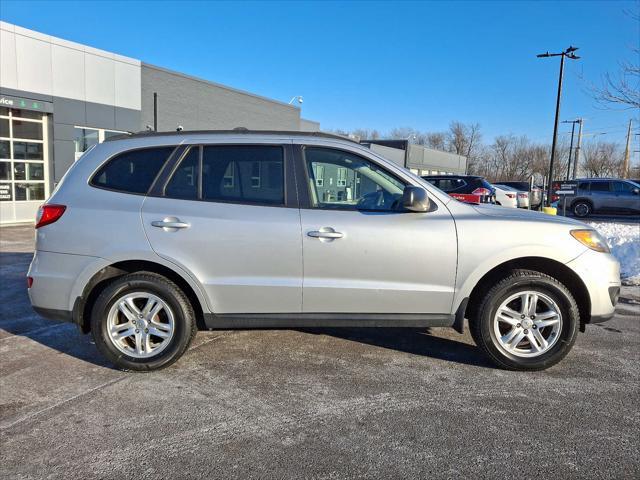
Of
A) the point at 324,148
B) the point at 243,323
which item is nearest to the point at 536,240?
the point at 324,148

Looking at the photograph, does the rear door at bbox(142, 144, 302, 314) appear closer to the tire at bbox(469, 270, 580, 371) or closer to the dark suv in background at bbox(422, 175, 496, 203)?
the tire at bbox(469, 270, 580, 371)

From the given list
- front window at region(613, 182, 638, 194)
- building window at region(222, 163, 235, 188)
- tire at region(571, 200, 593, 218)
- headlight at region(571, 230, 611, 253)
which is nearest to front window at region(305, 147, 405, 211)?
building window at region(222, 163, 235, 188)

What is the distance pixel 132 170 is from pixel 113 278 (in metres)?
0.92

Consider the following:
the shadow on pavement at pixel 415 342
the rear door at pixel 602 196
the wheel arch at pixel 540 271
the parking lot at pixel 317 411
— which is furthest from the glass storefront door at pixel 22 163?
the rear door at pixel 602 196

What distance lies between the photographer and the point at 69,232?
146 inches

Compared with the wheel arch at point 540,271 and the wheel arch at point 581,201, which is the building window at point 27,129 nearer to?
the wheel arch at point 540,271

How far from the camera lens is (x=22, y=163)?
13.9m

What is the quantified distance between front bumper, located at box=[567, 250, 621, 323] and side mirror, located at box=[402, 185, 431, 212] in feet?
4.34

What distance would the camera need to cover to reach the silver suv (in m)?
3.70

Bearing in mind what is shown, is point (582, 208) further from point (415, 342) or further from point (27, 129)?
point (27, 129)

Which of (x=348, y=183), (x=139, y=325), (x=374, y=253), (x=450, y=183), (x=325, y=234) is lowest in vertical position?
(x=139, y=325)

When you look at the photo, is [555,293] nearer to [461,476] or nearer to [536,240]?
[536,240]

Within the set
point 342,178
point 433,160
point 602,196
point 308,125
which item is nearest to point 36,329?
point 342,178

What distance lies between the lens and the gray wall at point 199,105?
17.6 m
